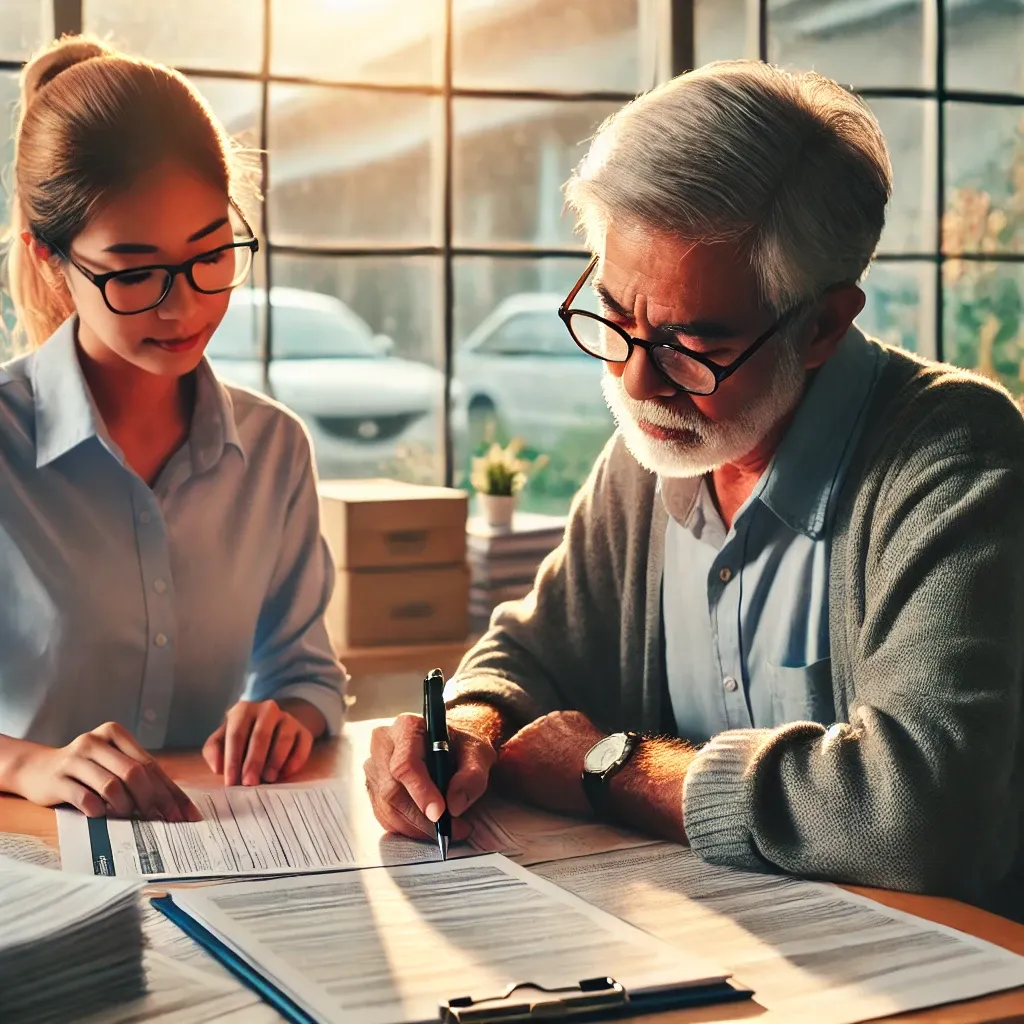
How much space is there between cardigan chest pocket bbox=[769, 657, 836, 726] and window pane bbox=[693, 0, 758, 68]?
255 centimetres

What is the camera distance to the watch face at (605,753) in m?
1.45

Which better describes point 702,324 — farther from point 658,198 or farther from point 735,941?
point 735,941

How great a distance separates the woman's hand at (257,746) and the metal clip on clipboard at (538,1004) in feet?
2.22

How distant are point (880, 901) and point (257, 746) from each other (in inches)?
28.3

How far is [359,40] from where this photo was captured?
354 cm

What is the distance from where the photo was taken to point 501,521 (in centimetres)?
346

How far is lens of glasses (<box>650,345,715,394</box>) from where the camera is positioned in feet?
5.08

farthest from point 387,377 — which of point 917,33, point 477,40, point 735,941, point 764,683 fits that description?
point 735,941

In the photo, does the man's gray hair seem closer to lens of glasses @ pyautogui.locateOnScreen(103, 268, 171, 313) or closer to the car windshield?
lens of glasses @ pyautogui.locateOnScreen(103, 268, 171, 313)

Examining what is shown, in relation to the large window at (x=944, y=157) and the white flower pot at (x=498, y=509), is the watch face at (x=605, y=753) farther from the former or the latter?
the large window at (x=944, y=157)

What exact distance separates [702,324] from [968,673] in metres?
0.46

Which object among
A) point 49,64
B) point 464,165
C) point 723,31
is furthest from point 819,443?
point 723,31

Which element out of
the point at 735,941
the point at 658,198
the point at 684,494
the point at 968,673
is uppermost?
the point at 658,198

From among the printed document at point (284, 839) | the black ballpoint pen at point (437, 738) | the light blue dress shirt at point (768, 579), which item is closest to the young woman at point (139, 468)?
the printed document at point (284, 839)
